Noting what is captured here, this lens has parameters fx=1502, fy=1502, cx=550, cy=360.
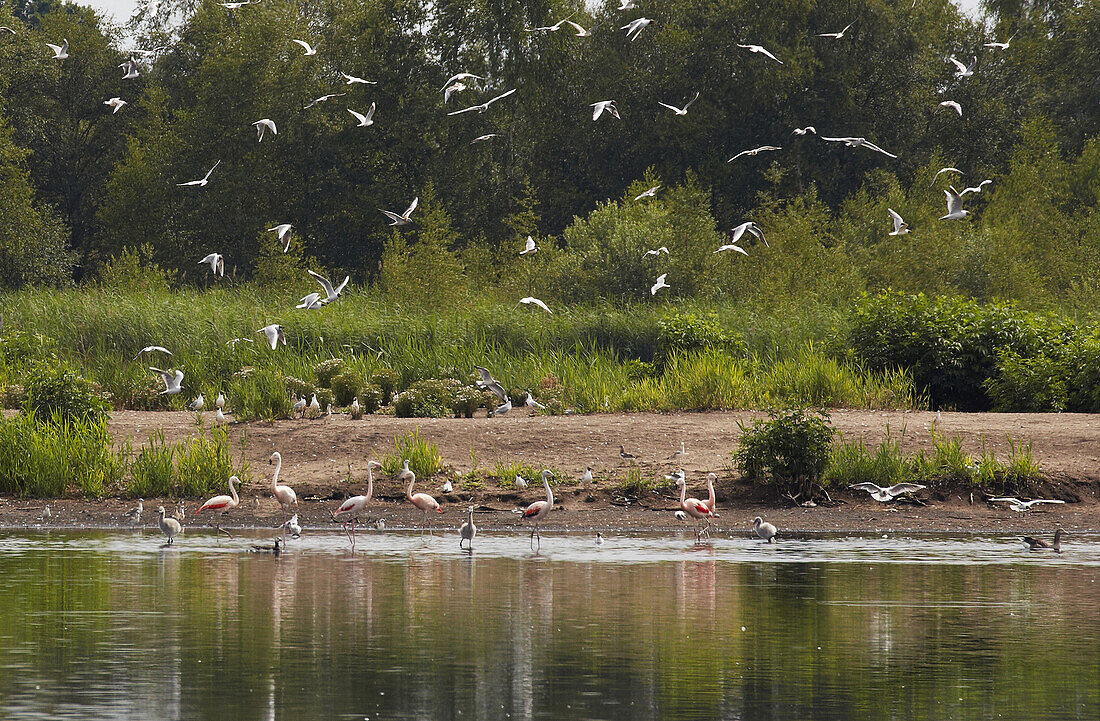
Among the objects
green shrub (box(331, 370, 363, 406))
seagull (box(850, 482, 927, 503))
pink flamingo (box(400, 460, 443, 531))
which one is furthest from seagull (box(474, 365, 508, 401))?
seagull (box(850, 482, 927, 503))

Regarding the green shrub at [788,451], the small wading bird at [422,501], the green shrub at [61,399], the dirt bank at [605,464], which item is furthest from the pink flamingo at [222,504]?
the green shrub at [788,451]

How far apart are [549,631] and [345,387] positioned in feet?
48.1

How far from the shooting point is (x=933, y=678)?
926 centimetres

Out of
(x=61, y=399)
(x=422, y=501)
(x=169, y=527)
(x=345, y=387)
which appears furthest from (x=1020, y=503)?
(x=61, y=399)

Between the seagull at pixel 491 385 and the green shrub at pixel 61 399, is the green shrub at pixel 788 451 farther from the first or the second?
the green shrub at pixel 61 399

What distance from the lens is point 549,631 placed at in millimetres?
10805

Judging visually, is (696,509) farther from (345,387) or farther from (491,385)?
(345,387)

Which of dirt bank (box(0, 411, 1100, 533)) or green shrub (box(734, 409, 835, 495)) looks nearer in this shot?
dirt bank (box(0, 411, 1100, 533))

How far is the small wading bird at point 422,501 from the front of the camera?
18.5 metres

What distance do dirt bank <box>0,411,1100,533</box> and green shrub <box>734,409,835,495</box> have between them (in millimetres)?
327

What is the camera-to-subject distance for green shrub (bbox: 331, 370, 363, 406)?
25.0 m

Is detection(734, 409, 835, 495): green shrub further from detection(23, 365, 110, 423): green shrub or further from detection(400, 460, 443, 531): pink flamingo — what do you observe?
detection(23, 365, 110, 423): green shrub

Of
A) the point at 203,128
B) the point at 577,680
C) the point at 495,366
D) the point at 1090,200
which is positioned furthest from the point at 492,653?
the point at 203,128

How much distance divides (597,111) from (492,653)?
21.9 metres
